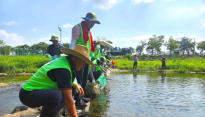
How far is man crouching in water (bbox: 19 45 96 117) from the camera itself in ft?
6.28

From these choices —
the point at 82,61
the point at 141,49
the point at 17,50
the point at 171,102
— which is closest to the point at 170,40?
the point at 141,49

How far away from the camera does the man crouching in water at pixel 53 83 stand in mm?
1913

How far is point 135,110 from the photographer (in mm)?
3721

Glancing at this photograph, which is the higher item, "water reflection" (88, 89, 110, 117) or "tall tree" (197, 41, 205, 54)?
"tall tree" (197, 41, 205, 54)

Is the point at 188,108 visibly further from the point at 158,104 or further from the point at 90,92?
the point at 90,92

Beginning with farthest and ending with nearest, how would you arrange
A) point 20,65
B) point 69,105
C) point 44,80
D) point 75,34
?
point 20,65 < point 75,34 < point 44,80 < point 69,105

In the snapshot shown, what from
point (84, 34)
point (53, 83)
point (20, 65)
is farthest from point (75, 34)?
point (20, 65)

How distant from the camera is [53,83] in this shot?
208 cm

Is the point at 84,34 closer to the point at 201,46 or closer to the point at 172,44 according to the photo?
the point at 172,44

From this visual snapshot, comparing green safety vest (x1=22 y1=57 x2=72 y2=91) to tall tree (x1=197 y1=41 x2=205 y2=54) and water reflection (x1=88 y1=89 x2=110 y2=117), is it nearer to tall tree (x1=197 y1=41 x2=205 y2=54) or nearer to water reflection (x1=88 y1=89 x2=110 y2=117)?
water reflection (x1=88 y1=89 x2=110 y2=117)

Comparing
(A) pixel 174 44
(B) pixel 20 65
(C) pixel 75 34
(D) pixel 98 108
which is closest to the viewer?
(C) pixel 75 34

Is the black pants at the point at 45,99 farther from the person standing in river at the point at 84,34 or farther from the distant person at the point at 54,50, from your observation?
the distant person at the point at 54,50

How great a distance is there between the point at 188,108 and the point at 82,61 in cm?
321

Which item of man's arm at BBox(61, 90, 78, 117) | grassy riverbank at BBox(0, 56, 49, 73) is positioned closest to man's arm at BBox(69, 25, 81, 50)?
man's arm at BBox(61, 90, 78, 117)
